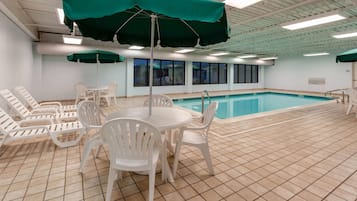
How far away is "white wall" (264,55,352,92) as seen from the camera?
38.1 ft

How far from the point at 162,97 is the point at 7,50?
13.9 feet

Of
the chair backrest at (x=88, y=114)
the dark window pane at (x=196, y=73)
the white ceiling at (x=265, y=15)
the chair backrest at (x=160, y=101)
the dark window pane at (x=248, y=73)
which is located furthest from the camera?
the dark window pane at (x=248, y=73)

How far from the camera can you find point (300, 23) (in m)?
4.62

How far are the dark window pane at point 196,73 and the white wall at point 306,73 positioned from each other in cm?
691

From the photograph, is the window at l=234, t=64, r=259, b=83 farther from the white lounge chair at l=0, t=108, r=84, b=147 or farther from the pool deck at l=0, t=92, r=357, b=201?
the white lounge chair at l=0, t=108, r=84, b=147

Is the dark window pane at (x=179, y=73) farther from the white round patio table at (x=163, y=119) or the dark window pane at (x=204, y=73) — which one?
the white round patio table at (x=163, y=119)

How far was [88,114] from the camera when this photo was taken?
258cm

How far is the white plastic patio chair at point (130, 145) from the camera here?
1.54m

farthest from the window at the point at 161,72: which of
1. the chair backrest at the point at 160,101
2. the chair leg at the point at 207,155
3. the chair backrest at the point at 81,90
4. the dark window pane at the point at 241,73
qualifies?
the chair leg at the point at 207,155

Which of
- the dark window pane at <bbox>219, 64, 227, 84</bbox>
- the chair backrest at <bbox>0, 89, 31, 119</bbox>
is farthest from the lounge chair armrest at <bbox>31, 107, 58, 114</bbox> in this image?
the dark window pane at <bbox>219, 64, 227, 84</bbox>

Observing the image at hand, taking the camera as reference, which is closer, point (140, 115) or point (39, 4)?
point (140, 115)

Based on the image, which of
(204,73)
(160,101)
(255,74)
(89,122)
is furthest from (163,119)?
(255,74)

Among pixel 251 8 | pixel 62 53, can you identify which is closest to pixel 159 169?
pixel 251 8

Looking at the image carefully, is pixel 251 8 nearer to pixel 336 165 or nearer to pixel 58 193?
pixel 336 165
